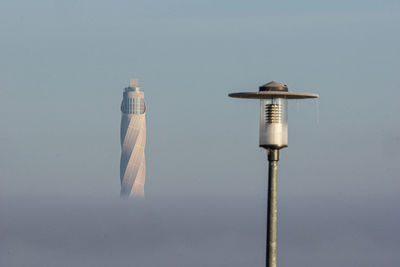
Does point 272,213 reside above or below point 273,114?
below

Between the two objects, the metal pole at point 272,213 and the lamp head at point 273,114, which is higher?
the lamp head at point 273,114

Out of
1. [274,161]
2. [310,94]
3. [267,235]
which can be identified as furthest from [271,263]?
[310,94]

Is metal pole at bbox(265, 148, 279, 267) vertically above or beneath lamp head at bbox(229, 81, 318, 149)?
beneath

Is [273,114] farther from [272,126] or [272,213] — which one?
[272,213]

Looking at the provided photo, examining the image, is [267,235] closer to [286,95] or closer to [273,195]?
[273,195]
